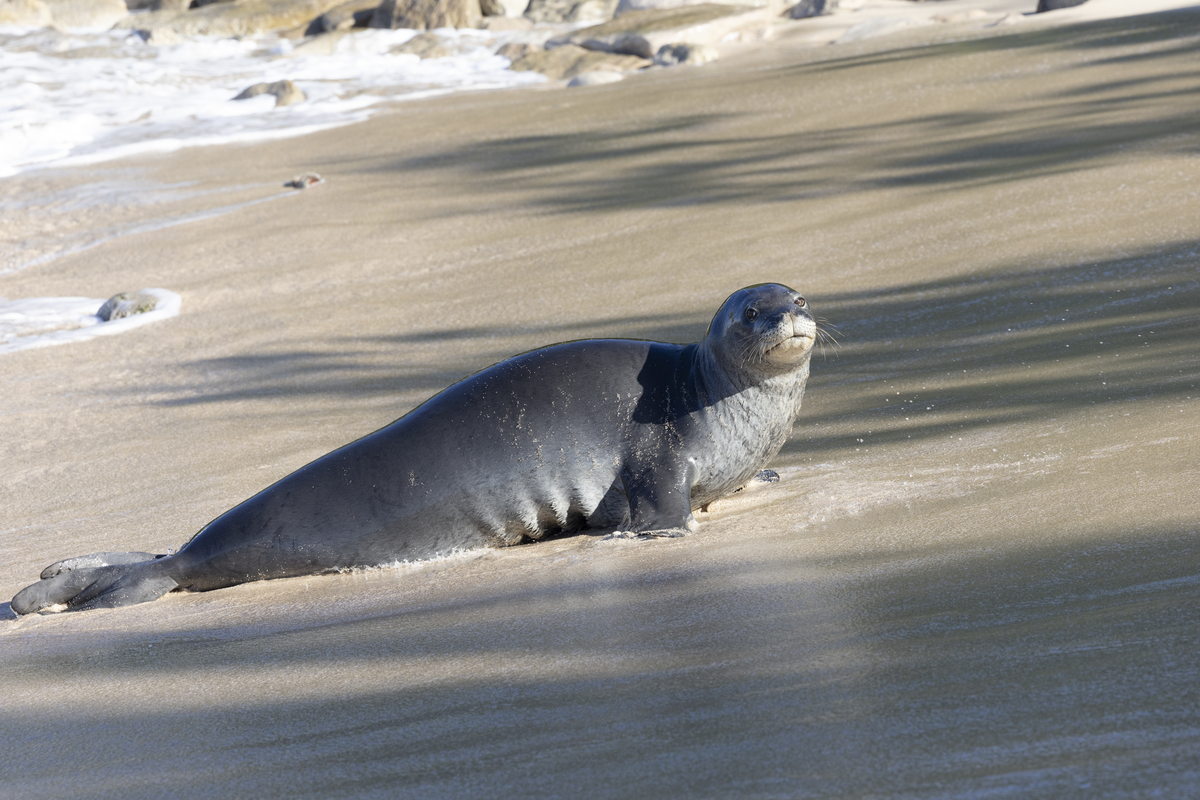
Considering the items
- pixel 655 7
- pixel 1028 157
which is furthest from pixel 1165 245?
pixel 655 7

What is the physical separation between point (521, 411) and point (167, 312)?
16.6 feet

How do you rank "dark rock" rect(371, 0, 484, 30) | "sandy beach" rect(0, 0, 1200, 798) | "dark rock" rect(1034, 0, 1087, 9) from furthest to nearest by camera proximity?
"dark rock" rect(371, 0, 484, 30), "dark rock" rect(1034, 0, 1087, 9), "sandy beach" rect(0, 0, 1200, 798)

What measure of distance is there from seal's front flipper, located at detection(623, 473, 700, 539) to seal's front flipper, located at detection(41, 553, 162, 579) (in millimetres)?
1731

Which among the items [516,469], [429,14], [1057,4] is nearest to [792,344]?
[516,469]

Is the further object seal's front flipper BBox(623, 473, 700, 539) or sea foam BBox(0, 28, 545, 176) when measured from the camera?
sea foam BBox(0, 28, 545, 176)

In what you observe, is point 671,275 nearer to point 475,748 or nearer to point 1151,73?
point 1151,73

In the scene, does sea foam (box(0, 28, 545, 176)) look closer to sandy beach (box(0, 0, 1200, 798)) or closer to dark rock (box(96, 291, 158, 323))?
sandy beach (box(0, 0, 1200, 798))

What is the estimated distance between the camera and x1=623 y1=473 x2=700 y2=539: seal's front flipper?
4.04m

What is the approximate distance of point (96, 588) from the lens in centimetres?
410

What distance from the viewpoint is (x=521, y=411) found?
4273 millimetres

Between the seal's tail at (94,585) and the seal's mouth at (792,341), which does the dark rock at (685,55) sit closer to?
the seal's mouth at (792,341)

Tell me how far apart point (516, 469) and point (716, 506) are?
2.48ft

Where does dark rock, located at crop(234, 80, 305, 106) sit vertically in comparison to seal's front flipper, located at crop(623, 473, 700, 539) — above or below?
above

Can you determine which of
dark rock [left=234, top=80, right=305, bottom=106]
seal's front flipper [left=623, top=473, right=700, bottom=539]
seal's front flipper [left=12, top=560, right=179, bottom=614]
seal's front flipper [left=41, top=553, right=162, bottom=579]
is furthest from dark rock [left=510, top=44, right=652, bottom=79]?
seal's front flipper [left=12, top=560, right=179, bottom=614]
